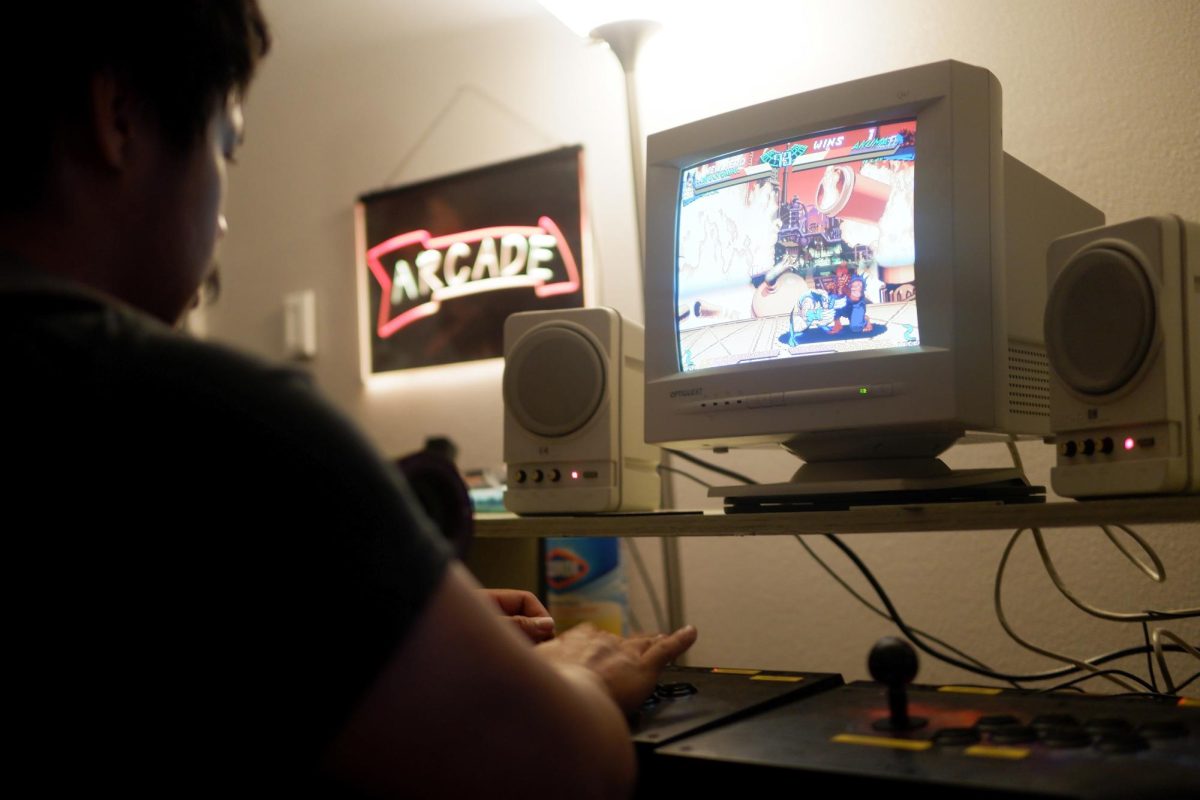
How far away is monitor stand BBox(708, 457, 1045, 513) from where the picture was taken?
1229mm

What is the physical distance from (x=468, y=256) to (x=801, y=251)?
1.30 metres

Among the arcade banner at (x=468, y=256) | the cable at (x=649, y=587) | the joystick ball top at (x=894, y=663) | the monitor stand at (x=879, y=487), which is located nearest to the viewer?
the joystick ball top at (x=894, y=663)

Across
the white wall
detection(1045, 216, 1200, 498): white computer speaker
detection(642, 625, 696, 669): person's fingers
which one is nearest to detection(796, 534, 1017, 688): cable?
the white wall

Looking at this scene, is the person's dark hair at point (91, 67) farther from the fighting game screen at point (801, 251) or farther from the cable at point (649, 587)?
the cable at point (649, 587)

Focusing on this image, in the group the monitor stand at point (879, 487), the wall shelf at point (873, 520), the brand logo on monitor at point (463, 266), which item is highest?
the brand logo on monitor at point (463, 266)

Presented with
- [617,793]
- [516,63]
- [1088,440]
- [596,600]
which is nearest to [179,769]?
[617,793]

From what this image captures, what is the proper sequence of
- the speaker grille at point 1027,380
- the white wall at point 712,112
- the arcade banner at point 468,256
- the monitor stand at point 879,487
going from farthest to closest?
1. the arcade banner at point 468,256
2. the white wall at point 712,112
3. the speaker grille at point 1027,380
4. the monitor stand at point 879,487

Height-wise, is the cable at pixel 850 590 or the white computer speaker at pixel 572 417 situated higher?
the white computer speaker at pixel 572 417

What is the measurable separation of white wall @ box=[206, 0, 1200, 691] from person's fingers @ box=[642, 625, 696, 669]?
836mm

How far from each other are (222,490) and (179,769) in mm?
130

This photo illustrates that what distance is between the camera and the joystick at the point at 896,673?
31.7 inches

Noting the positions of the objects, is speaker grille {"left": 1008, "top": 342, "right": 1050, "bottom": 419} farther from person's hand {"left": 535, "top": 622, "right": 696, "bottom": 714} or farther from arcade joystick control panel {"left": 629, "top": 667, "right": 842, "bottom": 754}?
person's hand {"left": 535, "top": 622, "right": 696, "bottom": 714}

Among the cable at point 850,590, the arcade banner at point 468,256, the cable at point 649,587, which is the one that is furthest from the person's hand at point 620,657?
the arcade banner at point 468,256

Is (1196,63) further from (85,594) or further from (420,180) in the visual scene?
(85,594)
